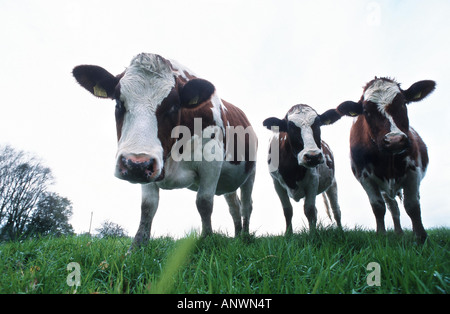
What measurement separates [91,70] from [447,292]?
447cm

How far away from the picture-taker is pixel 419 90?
5.12 metres

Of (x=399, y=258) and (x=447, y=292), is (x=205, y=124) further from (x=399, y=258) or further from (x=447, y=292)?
(x=447, y=292)

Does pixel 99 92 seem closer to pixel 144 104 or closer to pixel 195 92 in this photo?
pixel 144 104

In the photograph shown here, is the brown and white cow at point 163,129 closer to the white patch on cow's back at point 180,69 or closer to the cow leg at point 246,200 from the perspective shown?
the white patch on cow's back at point 180,69

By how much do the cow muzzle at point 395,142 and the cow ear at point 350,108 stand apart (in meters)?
1.32

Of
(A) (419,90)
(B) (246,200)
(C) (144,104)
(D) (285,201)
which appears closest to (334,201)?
(D) (285,201)

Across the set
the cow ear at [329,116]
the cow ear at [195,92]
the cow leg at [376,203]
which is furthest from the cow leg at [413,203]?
the cow ear at [195,92]

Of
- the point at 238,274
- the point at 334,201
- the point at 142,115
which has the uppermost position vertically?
the point at 142,115

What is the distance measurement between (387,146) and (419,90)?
182 cm

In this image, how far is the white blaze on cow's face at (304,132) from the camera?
5.15 m

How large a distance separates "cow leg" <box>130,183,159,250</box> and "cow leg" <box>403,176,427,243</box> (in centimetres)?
429

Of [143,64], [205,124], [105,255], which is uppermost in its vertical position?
[143,64]
